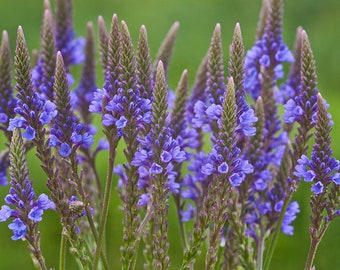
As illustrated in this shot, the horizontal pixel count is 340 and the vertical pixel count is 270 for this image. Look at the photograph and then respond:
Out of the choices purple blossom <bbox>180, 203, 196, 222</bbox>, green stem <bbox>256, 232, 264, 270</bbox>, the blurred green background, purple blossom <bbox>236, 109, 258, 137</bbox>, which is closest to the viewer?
purple blossom <bbox>236, 109, 258, 137</bbox>

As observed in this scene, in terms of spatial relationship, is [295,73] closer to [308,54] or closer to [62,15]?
[308,54]

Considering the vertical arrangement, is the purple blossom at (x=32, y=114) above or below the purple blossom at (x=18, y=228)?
above

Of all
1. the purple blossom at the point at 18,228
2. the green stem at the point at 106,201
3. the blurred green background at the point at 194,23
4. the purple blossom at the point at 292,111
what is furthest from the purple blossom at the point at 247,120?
the blurred green background at the point at 194,23

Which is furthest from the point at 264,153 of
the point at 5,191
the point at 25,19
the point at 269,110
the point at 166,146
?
the point at 25,19

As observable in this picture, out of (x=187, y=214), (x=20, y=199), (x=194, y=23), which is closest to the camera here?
(x=20, y=199)

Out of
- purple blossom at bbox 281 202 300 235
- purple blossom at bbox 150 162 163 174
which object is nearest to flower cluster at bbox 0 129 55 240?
purple blossom at bbox 150 162 163 174

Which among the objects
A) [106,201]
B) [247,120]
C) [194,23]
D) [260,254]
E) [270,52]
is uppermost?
[194,23]

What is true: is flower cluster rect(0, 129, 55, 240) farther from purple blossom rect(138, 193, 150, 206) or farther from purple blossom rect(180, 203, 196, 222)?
purple blossom rect(180, 203, 196, 222)

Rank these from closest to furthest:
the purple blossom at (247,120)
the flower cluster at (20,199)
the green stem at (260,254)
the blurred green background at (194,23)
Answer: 1. the flower cluster at (20,199)
2. the purple blossom at (247,120)
3. the green stem at (260,254)
4. the blurred green background at (194,23)

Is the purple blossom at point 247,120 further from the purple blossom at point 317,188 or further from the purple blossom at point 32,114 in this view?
the purple blossom at point 32,114

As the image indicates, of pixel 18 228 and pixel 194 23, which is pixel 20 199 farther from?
pixel 194 23

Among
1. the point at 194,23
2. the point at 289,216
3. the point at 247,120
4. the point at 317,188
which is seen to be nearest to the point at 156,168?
the point at 247,120
